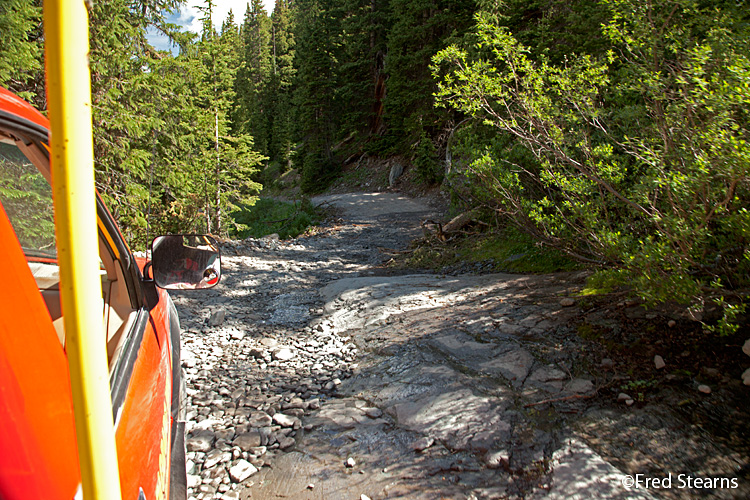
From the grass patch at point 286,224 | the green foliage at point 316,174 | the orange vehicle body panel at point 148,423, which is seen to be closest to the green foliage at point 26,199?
the orange vehicle body panel at point 148,423

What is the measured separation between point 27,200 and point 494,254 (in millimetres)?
8078

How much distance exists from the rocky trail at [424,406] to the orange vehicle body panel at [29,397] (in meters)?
2.46

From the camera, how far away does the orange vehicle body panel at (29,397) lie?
85cm

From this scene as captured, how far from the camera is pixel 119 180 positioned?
29.9ft

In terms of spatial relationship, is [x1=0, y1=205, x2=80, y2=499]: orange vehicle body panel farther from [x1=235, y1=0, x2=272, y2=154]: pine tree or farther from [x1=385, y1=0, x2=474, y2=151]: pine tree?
[x1=235, y1=0, x2=272, y2=154]: pine tree

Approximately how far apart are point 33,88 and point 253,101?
149 feet

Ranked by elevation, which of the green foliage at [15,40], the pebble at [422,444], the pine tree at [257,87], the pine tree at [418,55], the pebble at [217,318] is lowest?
the pebble at [422,444]

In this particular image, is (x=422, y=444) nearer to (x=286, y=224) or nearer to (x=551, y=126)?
(x=551, y=126)

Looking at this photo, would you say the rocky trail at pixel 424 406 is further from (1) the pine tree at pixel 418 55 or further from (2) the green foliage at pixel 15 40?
(1) the pine tree at pixel 418 55

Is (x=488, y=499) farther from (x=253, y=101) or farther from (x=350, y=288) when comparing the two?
(x=253, y=101)

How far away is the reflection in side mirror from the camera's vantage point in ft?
6.31

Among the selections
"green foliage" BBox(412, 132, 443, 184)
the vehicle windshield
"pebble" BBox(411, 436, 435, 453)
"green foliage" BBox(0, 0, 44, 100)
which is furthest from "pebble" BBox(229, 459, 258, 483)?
"green foliage" BBox(412, 132, 443, 184)

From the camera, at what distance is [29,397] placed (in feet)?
2.93

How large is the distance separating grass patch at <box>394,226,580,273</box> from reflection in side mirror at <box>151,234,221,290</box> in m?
6.10
